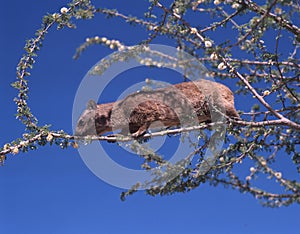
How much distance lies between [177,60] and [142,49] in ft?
0.87

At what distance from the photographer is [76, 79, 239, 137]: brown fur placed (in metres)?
3.68

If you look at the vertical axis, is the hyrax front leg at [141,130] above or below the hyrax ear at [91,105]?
below

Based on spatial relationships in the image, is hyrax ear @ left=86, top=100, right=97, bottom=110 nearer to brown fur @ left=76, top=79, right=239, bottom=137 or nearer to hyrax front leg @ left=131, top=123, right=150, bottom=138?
brown fur @ left=76, top=79, right=239, bottom=137

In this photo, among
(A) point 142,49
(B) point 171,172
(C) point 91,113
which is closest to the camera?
(A) point 142,49

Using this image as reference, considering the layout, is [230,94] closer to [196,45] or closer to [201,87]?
[201,87]

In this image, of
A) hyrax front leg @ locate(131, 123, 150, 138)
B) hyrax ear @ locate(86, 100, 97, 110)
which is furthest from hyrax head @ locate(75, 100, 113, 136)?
hyrax front leg @ locate(131, 123, 150, 138)

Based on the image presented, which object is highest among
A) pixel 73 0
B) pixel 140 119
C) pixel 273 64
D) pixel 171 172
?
pixel 73 0

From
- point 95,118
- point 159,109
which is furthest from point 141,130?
point 95,118

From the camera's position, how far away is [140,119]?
150 inches

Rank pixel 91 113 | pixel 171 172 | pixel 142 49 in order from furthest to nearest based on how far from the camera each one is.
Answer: pixel 91 113 → pixel 171 172 → pixel 142 49

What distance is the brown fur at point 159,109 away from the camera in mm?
3682

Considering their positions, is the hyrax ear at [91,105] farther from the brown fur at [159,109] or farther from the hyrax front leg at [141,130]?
the hyrax front leg at [141,130]

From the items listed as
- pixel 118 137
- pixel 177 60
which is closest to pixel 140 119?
pixel 118 137

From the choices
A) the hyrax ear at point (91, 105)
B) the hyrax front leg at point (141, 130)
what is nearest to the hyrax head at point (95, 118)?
the hyrax ear at point (91, 105)
